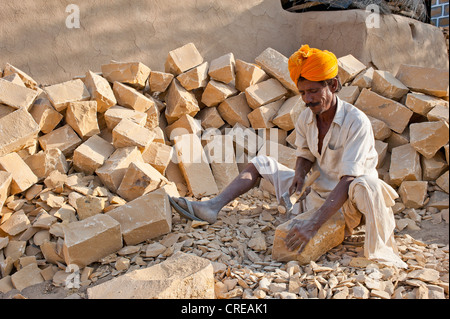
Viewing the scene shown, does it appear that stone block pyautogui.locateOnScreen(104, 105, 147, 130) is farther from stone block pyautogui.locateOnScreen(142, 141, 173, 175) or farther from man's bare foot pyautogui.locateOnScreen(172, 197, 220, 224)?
man's bare foot pyautogui.locateOnScreen(172, 197, 220, 224)

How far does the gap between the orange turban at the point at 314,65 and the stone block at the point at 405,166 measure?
4.80 feet

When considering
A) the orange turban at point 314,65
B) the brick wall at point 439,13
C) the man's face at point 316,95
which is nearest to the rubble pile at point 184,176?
the man's face at point 316,95

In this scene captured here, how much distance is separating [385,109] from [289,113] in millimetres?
950

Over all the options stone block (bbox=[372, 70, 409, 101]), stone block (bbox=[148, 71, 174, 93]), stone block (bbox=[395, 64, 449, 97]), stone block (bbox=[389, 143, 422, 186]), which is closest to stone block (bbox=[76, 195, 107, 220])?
stone block (bbox=[148, 71, 174, 93])

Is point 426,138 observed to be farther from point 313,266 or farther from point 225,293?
point 225,293

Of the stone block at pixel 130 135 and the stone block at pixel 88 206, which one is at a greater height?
the stone block at pixel 130 135

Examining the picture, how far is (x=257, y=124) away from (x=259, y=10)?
1.85m

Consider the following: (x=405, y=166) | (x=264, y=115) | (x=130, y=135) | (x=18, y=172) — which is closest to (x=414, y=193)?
(x=405, y=166)

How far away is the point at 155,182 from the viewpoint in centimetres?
345

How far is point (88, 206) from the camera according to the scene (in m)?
3.13

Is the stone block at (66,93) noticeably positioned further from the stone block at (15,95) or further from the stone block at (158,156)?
the stone block at (158,156)

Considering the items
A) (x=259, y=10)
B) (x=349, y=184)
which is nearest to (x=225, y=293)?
(x=349, y=184)

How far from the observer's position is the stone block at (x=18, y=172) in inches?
129

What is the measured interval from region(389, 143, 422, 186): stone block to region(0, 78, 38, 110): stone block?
3.39 meters
